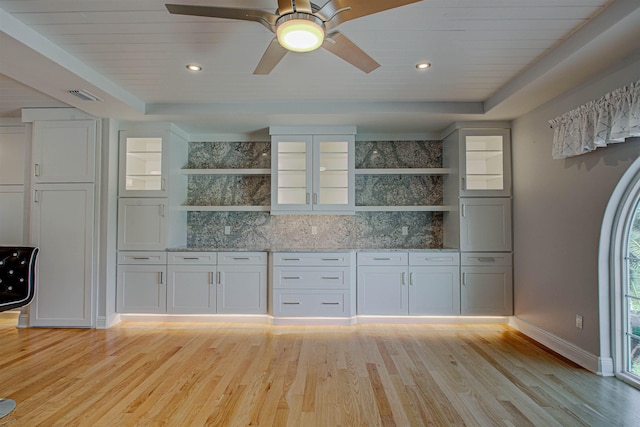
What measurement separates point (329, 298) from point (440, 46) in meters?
2.74

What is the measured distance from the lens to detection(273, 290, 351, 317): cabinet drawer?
389cm

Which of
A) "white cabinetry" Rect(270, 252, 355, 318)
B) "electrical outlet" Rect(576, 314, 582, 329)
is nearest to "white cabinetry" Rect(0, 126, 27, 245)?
"white cabinetry" Rect(270, 252, 355, 318)

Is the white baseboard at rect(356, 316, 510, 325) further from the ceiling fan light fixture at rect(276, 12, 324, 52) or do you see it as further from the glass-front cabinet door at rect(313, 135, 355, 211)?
the ceiling fan light fixture at rect(276, 12, 324, 52)

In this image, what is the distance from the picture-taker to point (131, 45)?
2451mm

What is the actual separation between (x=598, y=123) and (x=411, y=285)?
7.56 ft

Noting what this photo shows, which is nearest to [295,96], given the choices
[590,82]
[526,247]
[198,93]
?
[198,93]

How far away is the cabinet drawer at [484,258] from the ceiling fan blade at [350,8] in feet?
9.94

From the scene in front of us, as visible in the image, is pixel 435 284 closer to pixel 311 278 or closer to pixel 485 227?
pixel 485 227

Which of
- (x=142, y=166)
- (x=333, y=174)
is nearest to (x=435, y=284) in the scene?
(x=333, y=174)

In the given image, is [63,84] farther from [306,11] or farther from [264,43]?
[306,11]

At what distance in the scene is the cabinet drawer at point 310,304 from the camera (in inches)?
153

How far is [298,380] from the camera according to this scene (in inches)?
101

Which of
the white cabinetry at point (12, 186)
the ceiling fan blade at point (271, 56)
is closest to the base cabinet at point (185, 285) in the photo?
the white cabinetry at point (12, 186)

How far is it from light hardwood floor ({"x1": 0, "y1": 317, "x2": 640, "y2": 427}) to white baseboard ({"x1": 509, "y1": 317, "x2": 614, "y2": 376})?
82 mm
